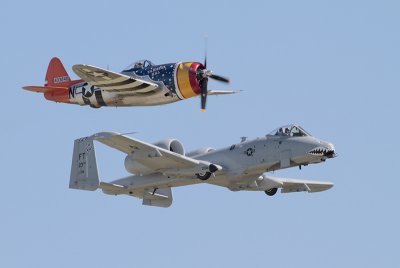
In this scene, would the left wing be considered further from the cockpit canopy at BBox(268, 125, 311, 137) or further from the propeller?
the cockpit canopy at BBox(268, 125, 311, 137)

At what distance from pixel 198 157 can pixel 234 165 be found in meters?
3.00

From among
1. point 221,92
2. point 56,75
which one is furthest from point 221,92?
point 56,75

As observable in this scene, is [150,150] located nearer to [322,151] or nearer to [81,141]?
[81,141]

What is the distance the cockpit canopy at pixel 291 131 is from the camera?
7344 cm

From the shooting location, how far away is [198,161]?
74.0 meters

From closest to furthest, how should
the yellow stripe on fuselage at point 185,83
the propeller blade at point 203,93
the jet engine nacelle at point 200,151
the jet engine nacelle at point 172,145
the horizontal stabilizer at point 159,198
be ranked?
1. the jet engine nacelle at point 172,145
2. the jet engine nacelle at point 200,151
3. the propeller blade at point 203,93
4. the yellow stripe on fuselage at point 185,83
5. the horizontal stabilizer at point 159,198

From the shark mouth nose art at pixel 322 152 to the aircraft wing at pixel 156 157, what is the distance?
5.56 meters

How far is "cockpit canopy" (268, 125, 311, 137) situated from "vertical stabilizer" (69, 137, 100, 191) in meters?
10.4

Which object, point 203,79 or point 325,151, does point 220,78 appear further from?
point 325,151

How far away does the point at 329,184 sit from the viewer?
277 feet

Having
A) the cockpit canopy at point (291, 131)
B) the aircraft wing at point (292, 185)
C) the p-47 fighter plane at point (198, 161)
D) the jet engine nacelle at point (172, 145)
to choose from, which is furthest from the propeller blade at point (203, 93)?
the aircraft wing at point (292, 185)

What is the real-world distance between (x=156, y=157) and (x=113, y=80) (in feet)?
24.8

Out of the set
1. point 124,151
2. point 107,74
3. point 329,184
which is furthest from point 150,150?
point 329,184

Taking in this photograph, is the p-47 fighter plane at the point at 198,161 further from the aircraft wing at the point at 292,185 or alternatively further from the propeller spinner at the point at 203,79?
the propeller spinner at the point at 203,79
